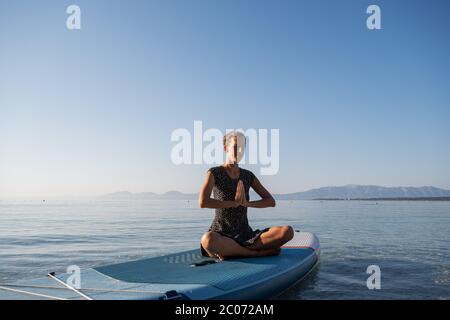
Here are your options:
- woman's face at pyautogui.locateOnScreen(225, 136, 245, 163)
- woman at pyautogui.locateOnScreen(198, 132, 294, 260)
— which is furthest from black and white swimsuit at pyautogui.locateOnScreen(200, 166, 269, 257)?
woman's face at pyautogui.locateOnScreen(225, 136, 245, 163)

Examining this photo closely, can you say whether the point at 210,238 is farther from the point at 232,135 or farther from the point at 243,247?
the point at 232,135

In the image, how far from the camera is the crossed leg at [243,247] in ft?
18.3

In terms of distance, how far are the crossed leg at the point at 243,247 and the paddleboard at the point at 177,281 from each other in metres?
0.11

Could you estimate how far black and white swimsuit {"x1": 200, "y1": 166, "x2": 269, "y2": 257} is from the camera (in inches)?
214

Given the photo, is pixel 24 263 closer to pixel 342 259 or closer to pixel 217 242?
pixel 217 242

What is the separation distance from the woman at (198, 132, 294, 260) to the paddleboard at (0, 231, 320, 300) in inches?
8.4

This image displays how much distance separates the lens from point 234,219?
5.57 metres

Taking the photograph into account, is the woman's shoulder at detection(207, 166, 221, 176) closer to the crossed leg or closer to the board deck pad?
the crossed leg

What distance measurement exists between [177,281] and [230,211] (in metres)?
1.40

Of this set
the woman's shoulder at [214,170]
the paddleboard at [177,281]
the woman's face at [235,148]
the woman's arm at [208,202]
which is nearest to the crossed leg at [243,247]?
the paddleboard at [177,281]
